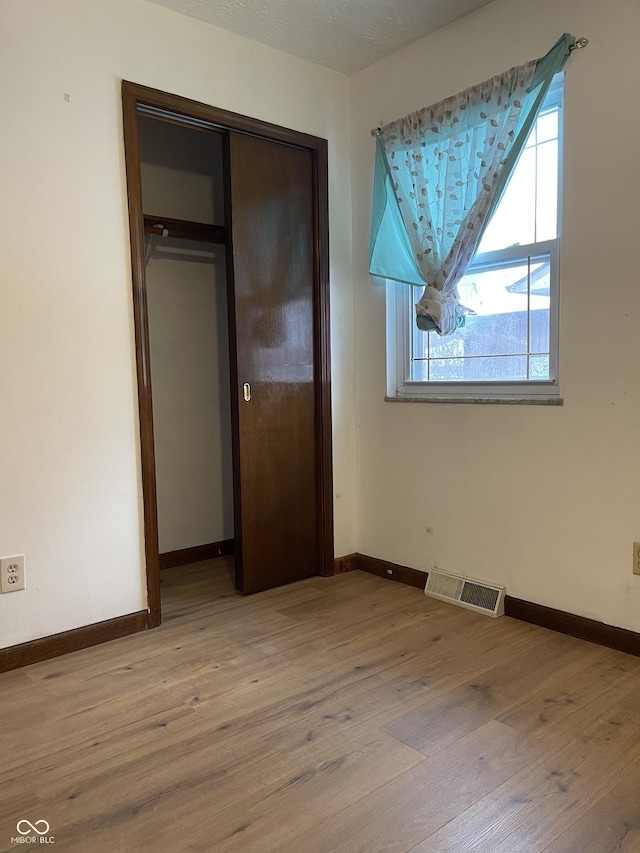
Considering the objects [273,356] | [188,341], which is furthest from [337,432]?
[188,341]

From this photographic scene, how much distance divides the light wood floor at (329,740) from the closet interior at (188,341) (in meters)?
0.99

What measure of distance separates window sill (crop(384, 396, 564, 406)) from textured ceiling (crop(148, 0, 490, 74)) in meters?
1.59

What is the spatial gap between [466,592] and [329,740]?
3.81ft

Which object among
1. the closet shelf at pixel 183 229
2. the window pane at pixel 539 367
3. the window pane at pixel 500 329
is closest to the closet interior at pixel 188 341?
the closet shelf at pixel 183 229

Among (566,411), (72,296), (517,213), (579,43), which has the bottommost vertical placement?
(566,411)

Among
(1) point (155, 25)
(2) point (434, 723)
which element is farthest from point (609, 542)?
(1) point (155, 25)

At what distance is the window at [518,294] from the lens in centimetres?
246

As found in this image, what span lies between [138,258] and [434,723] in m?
1.98

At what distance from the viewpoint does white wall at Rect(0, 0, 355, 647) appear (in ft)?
7.29

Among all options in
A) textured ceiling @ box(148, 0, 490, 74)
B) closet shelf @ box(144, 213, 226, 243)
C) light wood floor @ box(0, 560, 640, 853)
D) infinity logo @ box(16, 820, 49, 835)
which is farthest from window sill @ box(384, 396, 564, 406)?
infinity logo @ box(16, 820, 49, 835)

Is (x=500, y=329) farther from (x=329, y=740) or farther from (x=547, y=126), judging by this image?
(x=329, y=740)

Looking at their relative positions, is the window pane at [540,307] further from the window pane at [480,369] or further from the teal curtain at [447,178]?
the teal curtain at [447,178]

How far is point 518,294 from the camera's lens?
8.48 feet

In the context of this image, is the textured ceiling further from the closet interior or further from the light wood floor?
the light wood floor
